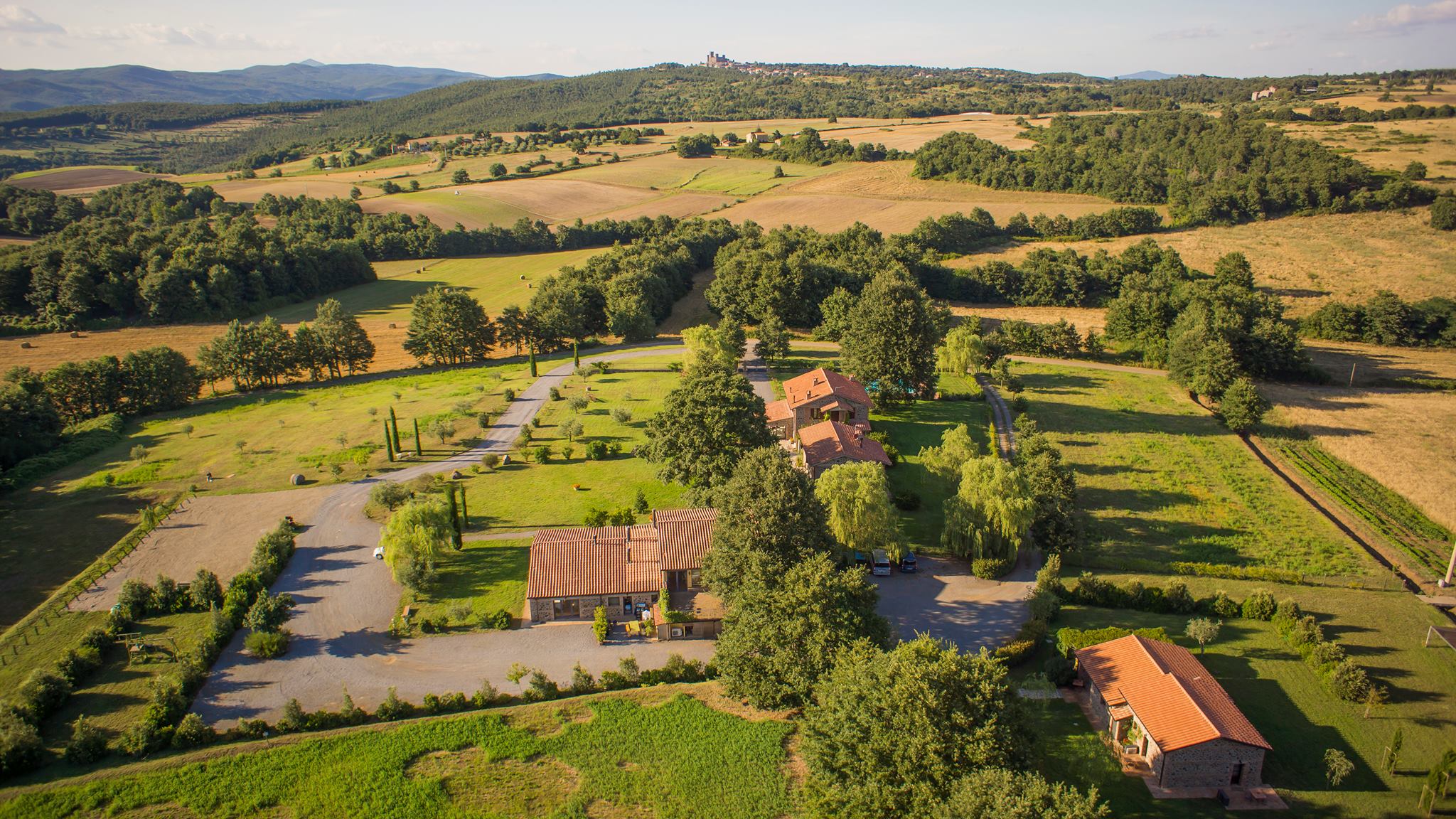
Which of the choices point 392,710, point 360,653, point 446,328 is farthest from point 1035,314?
point 392,710

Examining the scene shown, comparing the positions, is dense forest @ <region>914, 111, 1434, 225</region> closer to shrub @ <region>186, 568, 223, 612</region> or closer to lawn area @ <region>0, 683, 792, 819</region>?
lawn area @ <region>0, 683, 792, 819</region>

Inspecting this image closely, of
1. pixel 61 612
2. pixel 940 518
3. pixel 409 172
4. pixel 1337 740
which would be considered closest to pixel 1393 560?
pixel 1337 740

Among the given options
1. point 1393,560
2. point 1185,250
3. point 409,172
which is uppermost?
point 409,172

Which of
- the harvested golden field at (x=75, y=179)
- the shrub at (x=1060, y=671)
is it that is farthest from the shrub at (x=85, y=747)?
the harvested golden field at (x=75, y=179)

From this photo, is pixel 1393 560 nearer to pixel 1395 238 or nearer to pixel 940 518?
pixel 940 518

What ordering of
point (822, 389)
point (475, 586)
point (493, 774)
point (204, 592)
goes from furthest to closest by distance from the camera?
point (822, 389) < point (475, 586) < point (204, 592) < point (493, 774)

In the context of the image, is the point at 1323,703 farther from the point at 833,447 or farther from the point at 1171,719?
the point at 833,447

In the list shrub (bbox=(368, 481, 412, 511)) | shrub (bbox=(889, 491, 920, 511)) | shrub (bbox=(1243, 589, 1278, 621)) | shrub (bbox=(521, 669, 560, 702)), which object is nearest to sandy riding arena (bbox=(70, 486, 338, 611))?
shrub (bbox=(368, 481, 412, 511))
